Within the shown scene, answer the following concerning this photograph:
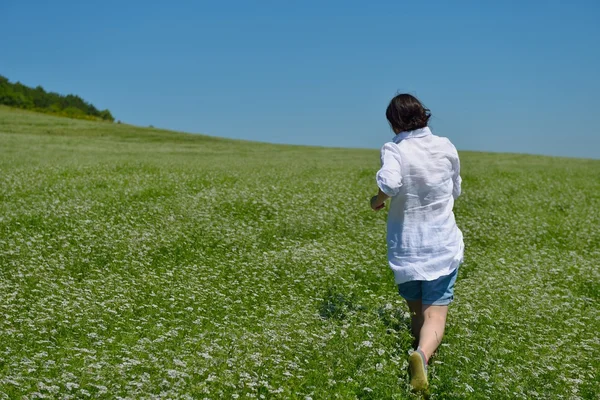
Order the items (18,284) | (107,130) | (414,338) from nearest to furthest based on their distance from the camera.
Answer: (414,338)
(18,284)
(107,130)

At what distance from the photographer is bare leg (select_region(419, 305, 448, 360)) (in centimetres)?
741

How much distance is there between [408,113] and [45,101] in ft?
375

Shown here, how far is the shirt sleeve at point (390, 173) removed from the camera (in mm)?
7191

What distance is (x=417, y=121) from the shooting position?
767 cm

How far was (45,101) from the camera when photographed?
110 metres

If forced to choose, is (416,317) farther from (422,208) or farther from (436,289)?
(422,208)

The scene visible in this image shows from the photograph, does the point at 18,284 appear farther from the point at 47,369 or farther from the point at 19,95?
the point at 19,95

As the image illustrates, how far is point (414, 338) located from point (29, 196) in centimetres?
1496

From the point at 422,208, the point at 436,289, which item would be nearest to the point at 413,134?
the point at 422,208

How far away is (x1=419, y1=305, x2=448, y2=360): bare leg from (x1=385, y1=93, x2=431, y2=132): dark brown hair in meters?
2.27

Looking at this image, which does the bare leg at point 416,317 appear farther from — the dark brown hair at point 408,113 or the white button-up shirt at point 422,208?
the dark brown hair at point 408,113

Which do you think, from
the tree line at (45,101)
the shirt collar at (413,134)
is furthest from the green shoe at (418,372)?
the tree line at (45,101)

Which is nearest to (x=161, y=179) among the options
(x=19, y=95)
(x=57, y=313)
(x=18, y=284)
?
(x=18, y=284)

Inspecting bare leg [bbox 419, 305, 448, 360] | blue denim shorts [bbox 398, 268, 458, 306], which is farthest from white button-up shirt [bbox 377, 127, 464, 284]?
bare leg [bbox 419, 305, 448, 360]
